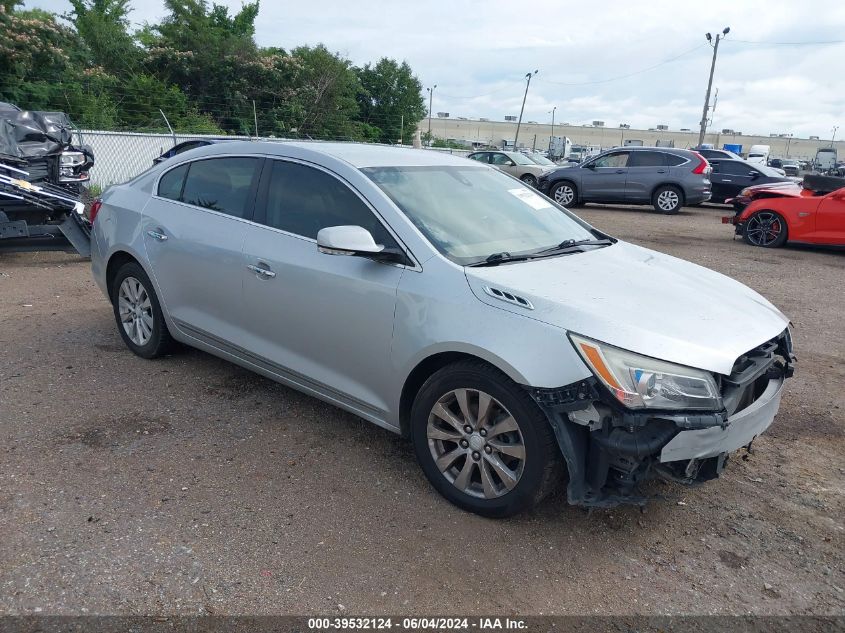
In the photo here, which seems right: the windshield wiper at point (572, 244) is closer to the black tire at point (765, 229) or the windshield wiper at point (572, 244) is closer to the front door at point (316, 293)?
the front door at point (316, 293)

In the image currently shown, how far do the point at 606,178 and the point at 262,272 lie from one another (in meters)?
15.4

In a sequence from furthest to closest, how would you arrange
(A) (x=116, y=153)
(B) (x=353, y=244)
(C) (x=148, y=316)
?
(A) (x=116, y=153) < (C) (x=148, y=316) < (B) (x=353, y=244)

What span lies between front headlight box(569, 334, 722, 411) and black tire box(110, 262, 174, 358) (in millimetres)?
3240

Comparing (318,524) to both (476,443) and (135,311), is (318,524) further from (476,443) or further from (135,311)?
(135,311)

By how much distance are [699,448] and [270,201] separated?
8.90 ft

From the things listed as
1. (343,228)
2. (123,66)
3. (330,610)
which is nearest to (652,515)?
(330,610)

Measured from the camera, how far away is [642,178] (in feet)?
57.7

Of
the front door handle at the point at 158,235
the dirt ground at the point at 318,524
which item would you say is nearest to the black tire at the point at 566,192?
the dirt ground at the point at 318,524

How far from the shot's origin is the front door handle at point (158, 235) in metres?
4.64

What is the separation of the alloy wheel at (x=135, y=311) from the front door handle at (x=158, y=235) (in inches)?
16.7

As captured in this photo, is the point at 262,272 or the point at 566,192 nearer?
the point at 262,272

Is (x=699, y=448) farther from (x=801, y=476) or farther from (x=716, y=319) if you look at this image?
(x=801, y=476)

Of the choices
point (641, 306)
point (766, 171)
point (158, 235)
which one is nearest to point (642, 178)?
point (766, 171)

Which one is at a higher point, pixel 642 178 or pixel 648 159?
pixel 648 159
